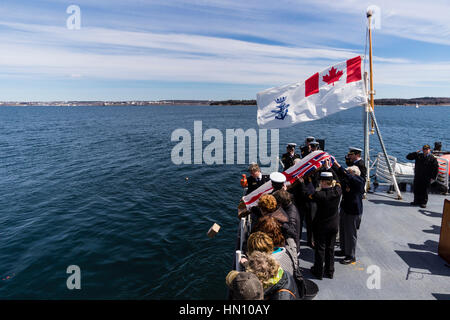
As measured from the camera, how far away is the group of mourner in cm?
294

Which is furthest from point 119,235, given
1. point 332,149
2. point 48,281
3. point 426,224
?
point 332,149

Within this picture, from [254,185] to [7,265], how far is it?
397 inches

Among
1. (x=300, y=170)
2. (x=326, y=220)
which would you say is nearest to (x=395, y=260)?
(x=326, y=220)

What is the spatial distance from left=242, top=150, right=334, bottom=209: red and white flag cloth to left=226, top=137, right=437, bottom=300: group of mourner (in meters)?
0.16

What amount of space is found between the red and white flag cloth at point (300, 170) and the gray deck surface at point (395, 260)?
1.89m

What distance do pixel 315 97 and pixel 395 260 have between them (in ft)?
17.6

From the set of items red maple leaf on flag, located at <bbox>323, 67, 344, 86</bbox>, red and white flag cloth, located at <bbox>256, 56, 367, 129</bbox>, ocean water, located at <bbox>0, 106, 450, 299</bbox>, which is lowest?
ocean water, located at <bbox>0, 106, 450, 299</bbox>

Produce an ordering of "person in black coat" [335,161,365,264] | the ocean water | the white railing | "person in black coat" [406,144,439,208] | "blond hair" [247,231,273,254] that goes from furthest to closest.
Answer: the white railing, "person in black coat" [406,144,439,208], the ocean water, "person in black coat" [335,161,365,264], "blond hair" [247,231,273,254]

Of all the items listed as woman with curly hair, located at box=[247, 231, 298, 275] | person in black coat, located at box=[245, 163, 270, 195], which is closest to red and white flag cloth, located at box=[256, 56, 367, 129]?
person in black coat, located at box=[245, 163, 270, 195]

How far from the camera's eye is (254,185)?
6.84 metres

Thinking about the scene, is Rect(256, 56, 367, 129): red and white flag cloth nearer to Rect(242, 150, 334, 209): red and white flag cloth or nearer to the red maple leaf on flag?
the red maple leaf on flag

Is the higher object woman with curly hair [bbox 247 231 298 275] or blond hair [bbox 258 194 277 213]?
blond hair [bbox 258 194 277 213]

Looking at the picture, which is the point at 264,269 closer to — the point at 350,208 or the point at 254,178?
the point at 350,208

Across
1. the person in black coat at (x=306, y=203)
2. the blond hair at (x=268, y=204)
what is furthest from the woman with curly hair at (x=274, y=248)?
the person in black coat at (x=306, y=203)
